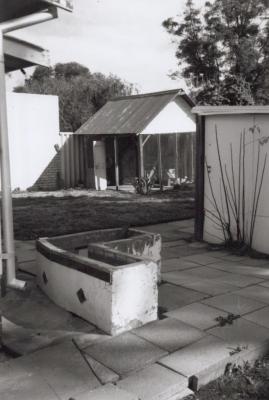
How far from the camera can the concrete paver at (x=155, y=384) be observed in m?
3.30

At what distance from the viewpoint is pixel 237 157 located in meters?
7.56

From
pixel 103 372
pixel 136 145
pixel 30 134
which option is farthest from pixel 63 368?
pixel 30 134

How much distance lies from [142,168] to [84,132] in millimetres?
2833

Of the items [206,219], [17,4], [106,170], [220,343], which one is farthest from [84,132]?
[220,343]

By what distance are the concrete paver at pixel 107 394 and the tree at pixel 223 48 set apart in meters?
26.5

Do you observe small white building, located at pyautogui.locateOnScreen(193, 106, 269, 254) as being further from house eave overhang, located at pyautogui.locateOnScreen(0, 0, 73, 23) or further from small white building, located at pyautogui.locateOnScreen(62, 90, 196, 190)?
small white building, located at pyautogui.locateOnScreen(62, 90, 196, 190)

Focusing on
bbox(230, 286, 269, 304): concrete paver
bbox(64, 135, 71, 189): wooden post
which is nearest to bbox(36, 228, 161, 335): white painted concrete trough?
bbox(230, 286, 269, 304): concrete paver

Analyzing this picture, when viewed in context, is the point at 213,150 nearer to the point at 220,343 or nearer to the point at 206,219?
the point at 206,219

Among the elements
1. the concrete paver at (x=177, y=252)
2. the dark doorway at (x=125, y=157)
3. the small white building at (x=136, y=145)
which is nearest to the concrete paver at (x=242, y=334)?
the concrete paver at (x=177, y=252)

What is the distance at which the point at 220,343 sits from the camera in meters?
4.02

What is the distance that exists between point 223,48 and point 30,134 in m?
18.2

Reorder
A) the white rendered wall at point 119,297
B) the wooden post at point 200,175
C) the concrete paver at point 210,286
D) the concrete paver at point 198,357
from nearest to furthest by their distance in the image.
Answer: the concrete paver at point 198,357
the white rendered wall at point 119,297
the concrete paver at point 210,286
the wooden post at point 200,175

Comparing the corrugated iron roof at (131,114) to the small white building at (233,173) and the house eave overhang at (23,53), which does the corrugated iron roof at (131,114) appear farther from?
the house eave overhang at (23,53)

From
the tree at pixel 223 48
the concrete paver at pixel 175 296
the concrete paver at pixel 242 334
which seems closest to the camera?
the concrete paver at pixel 242 334
